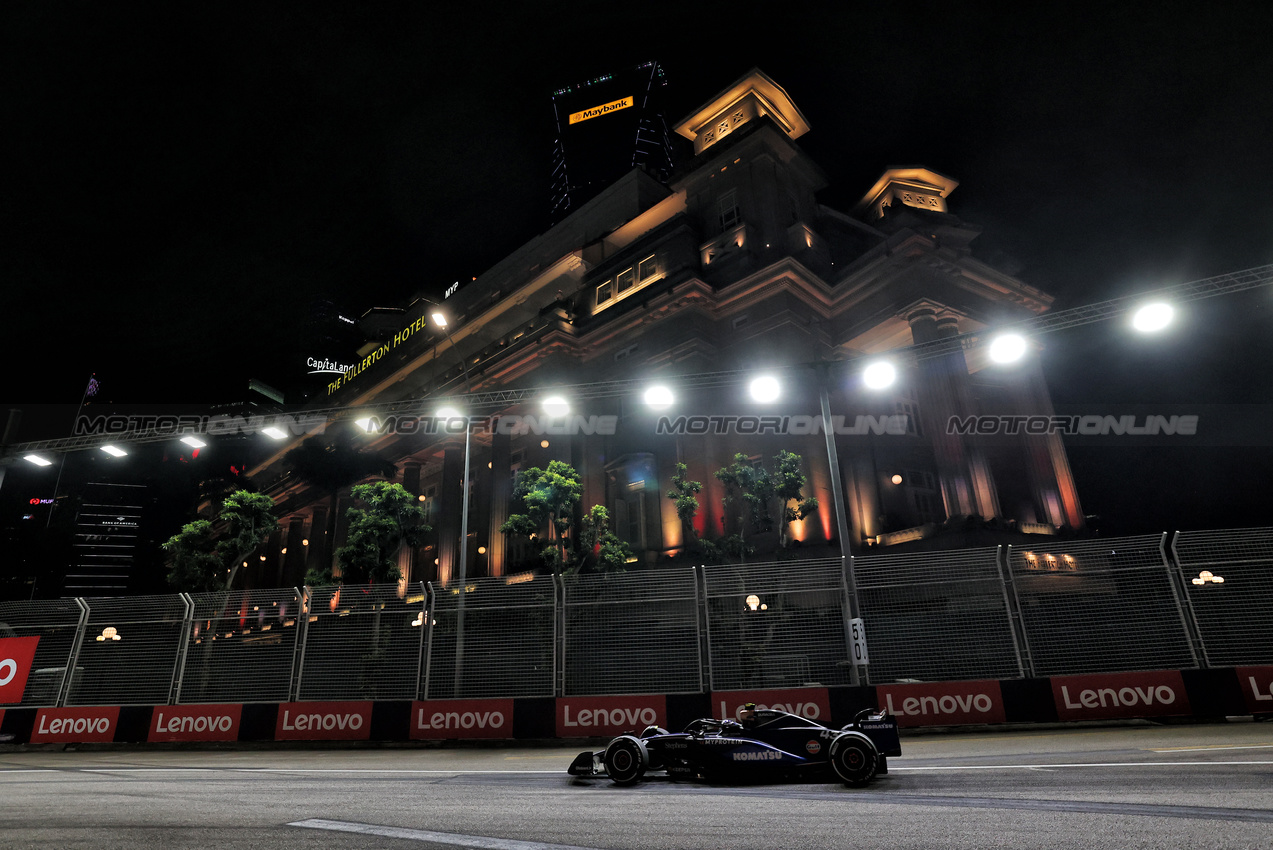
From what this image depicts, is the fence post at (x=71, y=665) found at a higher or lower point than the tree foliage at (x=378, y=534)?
lower

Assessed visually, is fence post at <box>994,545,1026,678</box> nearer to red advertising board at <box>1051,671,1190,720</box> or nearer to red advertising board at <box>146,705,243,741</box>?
red advertising board at <box>1051,671,1190,720</box>

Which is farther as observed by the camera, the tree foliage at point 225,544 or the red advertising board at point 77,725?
the tree foliage at point 225,544

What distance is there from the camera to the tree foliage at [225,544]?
2886 centimetres

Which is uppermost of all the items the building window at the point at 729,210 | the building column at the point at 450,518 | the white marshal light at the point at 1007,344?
the building window at the point at 729,210

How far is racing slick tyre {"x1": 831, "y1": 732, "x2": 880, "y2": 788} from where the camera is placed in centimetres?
730

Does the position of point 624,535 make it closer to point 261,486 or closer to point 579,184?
point 261,486

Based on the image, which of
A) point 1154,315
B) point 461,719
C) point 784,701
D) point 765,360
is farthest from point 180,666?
point 765,360

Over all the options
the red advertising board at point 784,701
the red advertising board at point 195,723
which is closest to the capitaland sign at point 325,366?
the red advertising board at point 195,723

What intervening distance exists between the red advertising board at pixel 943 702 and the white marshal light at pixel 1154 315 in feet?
28.4

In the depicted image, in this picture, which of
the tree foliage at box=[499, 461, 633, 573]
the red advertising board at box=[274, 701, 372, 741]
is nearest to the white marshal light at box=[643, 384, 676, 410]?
the tree foliage at box=[499, 461, 633, 573]

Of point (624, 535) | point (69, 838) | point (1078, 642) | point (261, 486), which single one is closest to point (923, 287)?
point (624, 535)

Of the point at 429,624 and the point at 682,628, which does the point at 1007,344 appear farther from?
the point at 429,624

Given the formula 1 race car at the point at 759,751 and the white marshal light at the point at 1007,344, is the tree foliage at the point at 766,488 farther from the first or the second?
the formula 1 race car at the point at 759,751

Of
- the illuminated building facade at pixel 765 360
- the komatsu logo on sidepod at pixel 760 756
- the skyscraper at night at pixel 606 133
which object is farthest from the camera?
the skyscraper at night at pixel 606 133
